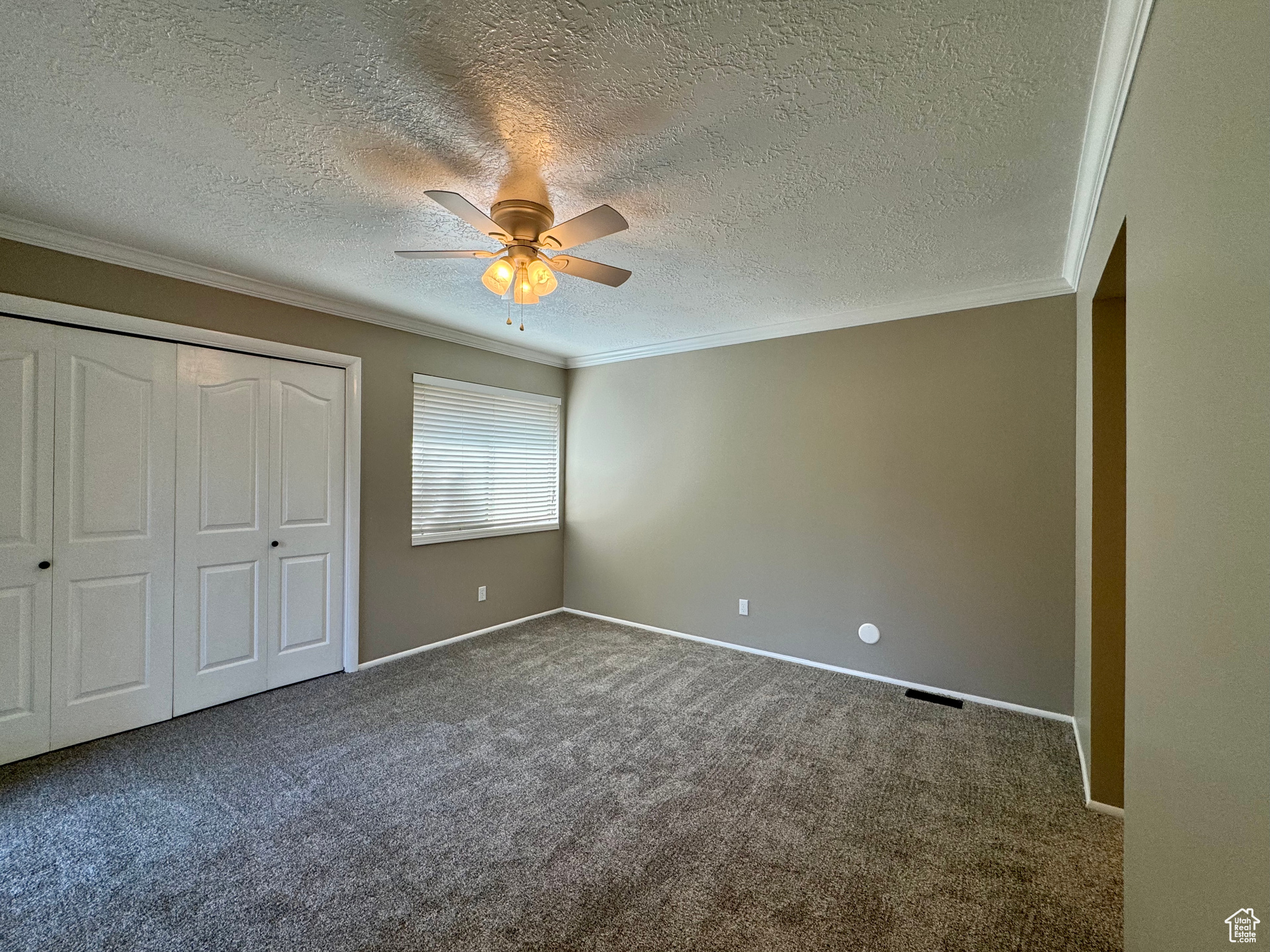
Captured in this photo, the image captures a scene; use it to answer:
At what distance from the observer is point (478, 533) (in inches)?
175

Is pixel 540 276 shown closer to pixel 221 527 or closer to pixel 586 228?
pixel 586 228

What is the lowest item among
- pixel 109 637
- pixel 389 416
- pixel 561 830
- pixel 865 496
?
pixel 561 830

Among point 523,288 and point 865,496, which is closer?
point 523,288

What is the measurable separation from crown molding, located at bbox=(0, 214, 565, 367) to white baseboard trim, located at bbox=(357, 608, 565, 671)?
7.88ft

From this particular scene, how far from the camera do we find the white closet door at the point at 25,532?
242cm

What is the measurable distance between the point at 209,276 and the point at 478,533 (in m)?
2.44

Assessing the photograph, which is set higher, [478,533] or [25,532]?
[25,532]

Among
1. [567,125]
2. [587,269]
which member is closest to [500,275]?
[587,269]

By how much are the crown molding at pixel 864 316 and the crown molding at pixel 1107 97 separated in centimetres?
75

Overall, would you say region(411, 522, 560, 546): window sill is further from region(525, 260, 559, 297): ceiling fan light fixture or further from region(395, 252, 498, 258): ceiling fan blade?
region(525, 260, 559, 297): ceiling fan light fixture

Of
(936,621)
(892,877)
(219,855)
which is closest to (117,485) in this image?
(219,855)

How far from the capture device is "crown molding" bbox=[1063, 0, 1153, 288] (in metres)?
1.26

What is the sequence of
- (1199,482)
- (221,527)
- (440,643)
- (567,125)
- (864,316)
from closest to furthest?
(1199,482)
(567,125)
(221,527)
(864,316)
(440,643)

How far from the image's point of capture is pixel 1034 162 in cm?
187
